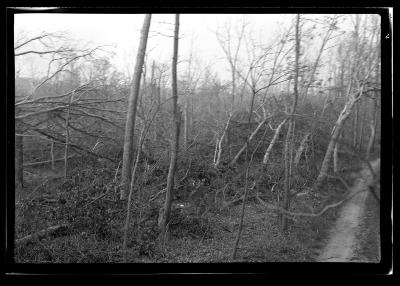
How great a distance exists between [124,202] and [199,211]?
1.52 metres

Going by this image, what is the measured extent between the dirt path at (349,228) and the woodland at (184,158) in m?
0.16

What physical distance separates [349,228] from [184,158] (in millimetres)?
3766

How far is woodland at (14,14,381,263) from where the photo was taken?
5375mm

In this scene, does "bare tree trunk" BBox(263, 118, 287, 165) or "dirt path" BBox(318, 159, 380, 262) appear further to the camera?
"bare tree trunk" BBox(263, 118, 287, 165)

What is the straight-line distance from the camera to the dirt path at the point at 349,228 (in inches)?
165

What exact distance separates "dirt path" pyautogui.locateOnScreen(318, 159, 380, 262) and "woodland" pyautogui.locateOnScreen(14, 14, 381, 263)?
16 centimetres

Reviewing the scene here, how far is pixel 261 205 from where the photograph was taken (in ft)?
20.8

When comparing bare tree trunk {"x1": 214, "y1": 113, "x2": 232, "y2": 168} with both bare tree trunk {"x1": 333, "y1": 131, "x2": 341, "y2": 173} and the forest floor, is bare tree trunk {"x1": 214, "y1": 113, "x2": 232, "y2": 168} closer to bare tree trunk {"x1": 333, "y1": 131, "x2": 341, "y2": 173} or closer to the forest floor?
the forest floor

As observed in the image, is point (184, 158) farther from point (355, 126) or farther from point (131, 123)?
point (355, 126)

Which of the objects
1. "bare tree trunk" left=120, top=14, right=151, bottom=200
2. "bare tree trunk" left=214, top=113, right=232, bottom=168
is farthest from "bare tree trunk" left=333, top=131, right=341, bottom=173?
"bare tree trunk" left=120, top=14, right=151, bottom=200
